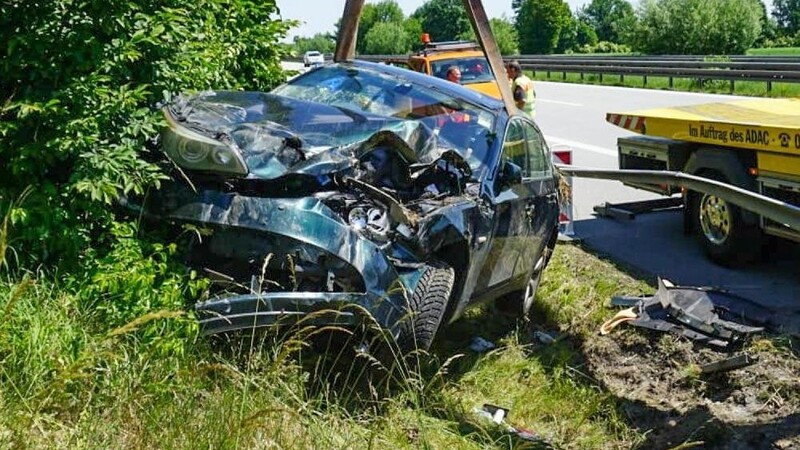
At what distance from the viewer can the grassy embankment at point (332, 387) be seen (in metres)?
3.30

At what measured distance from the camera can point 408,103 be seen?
6359 millimetres

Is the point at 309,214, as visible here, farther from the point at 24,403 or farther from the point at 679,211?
the point at 679,211

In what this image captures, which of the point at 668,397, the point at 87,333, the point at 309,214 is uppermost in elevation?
the point at 309,214

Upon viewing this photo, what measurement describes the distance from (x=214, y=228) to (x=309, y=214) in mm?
482

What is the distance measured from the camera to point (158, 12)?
4898 millimetres

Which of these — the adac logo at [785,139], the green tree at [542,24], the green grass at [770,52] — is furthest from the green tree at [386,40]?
the adac logo at [785,139]

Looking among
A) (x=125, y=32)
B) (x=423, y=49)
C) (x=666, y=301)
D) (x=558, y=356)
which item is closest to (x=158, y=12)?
(x=125, y=32)

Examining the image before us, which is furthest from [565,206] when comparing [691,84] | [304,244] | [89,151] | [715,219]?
[691,84]

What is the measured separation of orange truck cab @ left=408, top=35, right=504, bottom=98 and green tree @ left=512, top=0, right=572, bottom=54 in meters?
71.1

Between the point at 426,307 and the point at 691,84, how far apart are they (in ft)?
→ 77.8

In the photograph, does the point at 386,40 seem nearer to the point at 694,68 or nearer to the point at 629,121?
the point at 694,68

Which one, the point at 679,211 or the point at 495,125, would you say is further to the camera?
the point at 679,211

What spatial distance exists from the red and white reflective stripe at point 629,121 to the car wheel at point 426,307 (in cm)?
503

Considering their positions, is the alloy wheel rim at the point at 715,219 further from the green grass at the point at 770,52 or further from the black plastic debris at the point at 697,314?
the green grass at the point at 770,52
